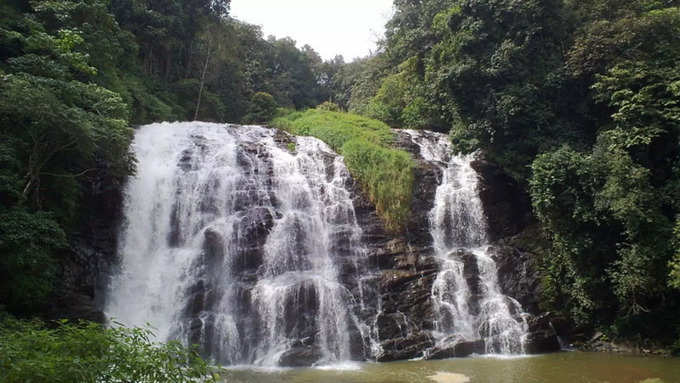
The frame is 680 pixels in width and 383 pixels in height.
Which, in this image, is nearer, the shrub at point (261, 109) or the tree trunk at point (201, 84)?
the tree trunk at point (201, 84)

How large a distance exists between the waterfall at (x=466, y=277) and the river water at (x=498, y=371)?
3.15 ft

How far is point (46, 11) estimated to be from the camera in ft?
53.4

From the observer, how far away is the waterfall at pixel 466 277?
1327 cm

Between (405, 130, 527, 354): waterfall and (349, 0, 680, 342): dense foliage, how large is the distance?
152 centimetres

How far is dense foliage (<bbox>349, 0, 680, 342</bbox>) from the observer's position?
43.1ft

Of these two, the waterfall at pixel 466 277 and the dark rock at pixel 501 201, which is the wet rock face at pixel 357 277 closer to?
the dark rock at pixel 501 201

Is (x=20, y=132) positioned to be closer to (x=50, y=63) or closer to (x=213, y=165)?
(x=50, y=63)

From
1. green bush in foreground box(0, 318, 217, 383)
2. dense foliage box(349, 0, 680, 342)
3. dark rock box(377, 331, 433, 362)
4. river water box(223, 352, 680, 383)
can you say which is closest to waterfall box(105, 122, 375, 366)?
dark rock box(377, 331, 433, 362)

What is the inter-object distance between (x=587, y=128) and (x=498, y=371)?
10.6 m

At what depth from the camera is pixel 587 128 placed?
17406 millimetres

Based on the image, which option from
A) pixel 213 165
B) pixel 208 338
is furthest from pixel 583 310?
pixel 213 165

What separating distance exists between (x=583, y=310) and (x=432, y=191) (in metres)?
6.21

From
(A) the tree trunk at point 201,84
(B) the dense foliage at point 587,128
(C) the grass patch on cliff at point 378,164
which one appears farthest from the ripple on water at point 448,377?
(A) the tree trunk at point 201,84

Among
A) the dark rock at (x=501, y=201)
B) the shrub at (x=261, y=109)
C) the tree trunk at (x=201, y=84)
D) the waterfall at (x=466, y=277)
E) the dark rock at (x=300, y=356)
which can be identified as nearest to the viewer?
the dark rock at (x=300, y=356)
